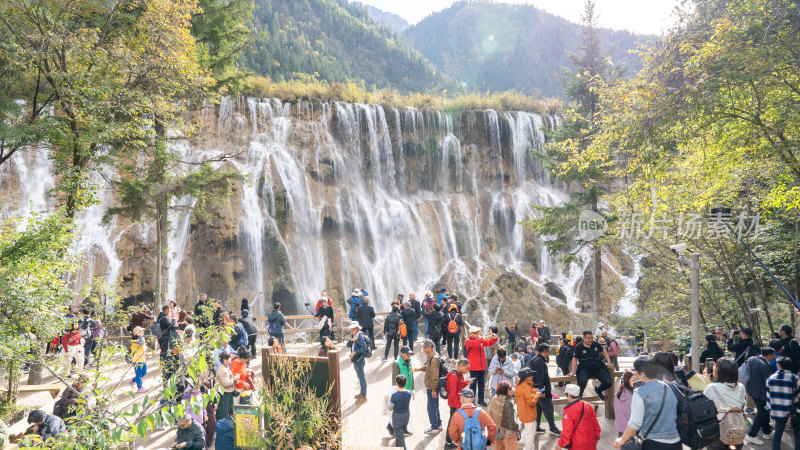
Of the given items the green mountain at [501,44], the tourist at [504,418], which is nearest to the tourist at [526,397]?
the tourist at [504,418]

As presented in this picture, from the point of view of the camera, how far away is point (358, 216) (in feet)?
93.0

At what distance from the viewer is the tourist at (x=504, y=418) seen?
5.94m

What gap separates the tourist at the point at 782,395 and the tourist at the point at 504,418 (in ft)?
12.4

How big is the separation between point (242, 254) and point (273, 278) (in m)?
2.05

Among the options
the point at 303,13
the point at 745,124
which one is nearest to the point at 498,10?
the point at 303,13

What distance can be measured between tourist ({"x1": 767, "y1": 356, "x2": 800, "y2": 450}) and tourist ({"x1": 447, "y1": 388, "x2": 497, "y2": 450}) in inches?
164

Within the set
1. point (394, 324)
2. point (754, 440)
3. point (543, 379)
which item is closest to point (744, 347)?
point (754, 440)

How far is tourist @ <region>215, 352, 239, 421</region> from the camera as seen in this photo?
689 cm

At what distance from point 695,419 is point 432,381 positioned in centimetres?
382

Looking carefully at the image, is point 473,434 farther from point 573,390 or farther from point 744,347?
point 744,347

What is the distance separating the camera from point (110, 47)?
37.6 ft

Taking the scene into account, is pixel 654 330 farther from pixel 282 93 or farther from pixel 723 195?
pixel 282 93

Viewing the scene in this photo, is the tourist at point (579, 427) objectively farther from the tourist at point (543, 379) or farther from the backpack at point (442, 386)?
the backpack at point (442, 386)

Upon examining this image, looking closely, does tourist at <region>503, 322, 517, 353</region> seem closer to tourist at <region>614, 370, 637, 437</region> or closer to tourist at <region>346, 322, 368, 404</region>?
tourist at <region>346, 322, 368, 404</region>
